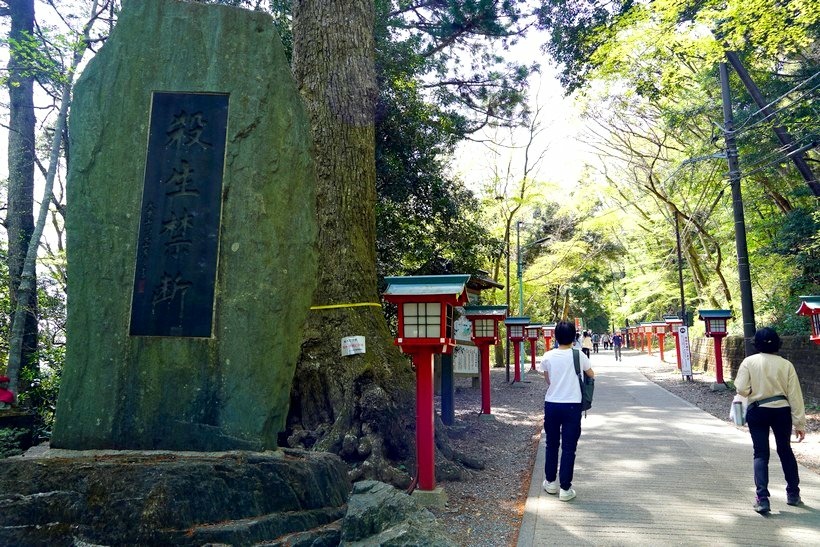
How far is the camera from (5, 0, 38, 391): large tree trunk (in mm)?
9070

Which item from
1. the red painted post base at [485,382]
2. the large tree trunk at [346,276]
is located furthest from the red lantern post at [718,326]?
the large tree trunk at [346,276]

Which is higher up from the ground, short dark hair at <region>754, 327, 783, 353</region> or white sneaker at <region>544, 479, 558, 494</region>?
short dark hair at <region>754, 327, 783, 353</region>

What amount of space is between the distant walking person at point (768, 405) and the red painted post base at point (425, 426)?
285 centimetres

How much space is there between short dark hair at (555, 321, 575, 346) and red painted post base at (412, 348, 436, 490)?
4.27 ft

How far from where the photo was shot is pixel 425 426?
18.0 ft

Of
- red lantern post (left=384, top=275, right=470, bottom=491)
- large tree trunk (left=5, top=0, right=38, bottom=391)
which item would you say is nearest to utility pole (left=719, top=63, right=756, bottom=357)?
red lantern post (left=384, top=275, right=470, bottom=491)

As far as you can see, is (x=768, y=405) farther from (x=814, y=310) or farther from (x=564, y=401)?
(x=814, y=310)

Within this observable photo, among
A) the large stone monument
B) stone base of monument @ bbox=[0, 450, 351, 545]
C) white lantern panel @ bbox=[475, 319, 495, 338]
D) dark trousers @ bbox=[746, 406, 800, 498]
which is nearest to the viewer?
stone base of monument @ bbox=[0, 450, 351, 545]

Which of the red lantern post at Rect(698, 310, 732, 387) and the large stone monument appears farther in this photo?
the red lantern post at Rect(698, 310, 732, 387)

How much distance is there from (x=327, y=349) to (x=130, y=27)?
3.65 m

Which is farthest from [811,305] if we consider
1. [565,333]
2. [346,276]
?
[346,276]

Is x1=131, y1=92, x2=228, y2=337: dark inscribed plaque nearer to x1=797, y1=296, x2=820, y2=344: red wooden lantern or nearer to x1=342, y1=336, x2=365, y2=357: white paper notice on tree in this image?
x1=342, y1=336, x2=365, y2=357: white paper notice on tree

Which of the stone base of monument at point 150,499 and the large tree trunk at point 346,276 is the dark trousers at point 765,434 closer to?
the large tree trunk at point 346,276

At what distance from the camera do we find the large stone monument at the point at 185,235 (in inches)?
140
